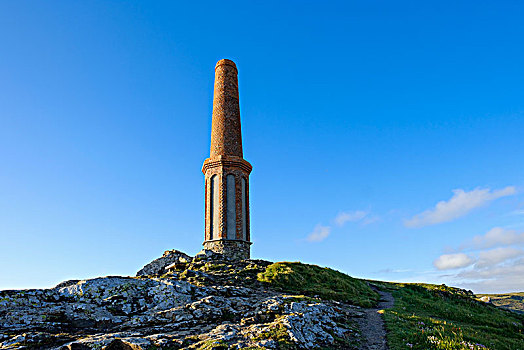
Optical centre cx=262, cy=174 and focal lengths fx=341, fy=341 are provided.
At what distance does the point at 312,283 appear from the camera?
22000mm

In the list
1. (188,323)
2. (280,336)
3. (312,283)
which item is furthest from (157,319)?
(312,283)

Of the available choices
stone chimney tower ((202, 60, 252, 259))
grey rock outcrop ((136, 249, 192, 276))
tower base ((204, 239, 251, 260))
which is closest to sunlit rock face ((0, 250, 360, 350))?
grey rock outcrop ((136, 249, 192, 276))

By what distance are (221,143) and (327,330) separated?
21.4m

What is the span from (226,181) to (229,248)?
5.68m

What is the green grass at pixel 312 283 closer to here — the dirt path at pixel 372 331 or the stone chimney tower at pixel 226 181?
the dirt path at pixel 372 331

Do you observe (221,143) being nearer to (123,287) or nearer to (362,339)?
(123,287)

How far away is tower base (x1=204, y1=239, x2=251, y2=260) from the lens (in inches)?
1085

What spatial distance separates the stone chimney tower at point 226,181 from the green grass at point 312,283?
18.7 feet

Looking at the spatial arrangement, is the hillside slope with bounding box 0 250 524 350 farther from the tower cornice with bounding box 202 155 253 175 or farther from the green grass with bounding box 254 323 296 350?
the tower cornice with bounding box 202 155 253 175

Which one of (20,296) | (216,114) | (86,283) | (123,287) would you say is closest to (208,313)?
(123,287)

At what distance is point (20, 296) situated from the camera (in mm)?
12008

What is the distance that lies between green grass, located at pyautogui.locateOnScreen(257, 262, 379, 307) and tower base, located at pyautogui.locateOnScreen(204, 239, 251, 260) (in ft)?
Answer: 15.9

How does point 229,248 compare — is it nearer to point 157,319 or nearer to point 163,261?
point 163,261

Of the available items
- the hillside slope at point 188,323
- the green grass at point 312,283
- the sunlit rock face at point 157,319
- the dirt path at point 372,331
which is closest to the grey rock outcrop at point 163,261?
the green grass at point 312,283
